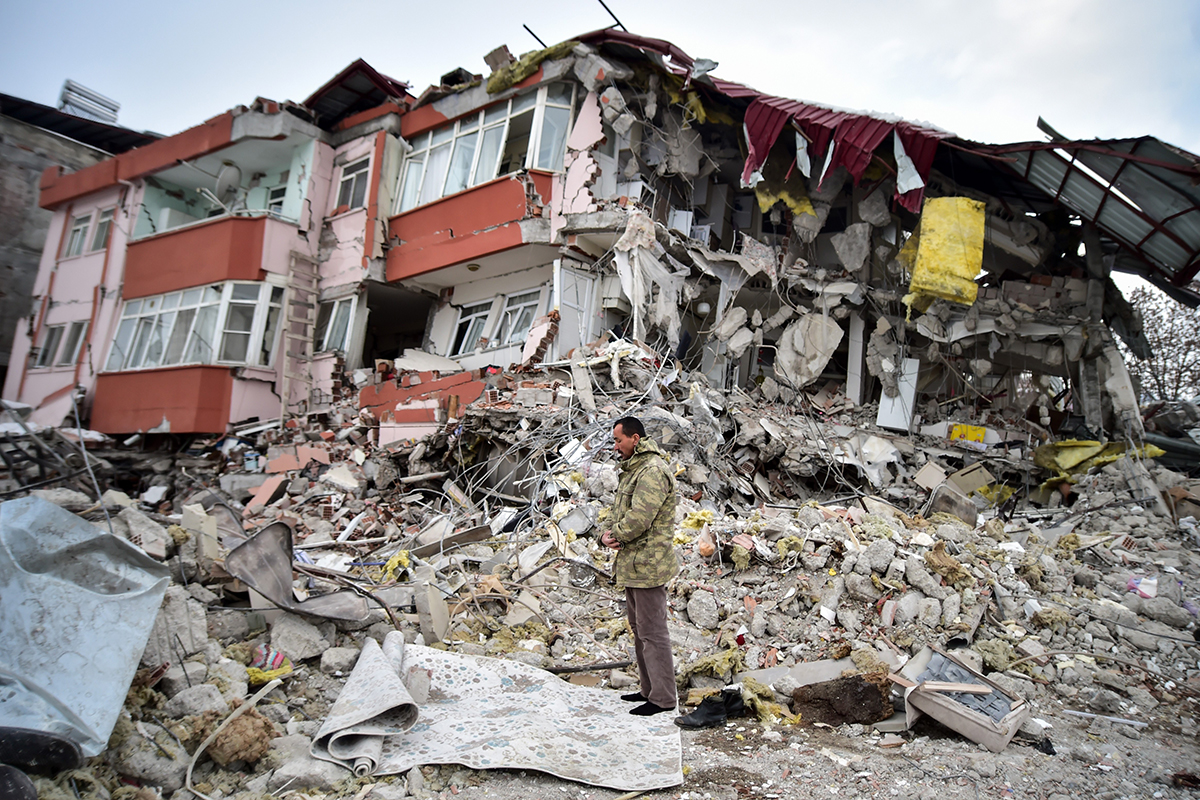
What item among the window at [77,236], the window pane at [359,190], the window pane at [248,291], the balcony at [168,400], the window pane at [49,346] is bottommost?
the balcony at [168,400]

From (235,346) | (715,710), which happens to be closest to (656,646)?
(715,710)

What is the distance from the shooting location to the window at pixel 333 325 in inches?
579

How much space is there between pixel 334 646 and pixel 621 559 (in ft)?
6.46

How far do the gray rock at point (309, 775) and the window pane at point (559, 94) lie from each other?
38.8 ft

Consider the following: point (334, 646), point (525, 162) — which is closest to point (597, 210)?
point (525, 162)

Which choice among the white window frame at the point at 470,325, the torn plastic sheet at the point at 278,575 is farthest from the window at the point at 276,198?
the torn plastic sheet at the point at 278,575

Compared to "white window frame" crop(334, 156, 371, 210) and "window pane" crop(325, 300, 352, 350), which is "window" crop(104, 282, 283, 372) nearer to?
"window pane" crop(325, 300, 352, 350)

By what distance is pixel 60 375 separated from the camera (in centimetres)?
1727

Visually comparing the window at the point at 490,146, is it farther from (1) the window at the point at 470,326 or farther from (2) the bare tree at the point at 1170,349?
(2) the bare tree at the point at 1170,349

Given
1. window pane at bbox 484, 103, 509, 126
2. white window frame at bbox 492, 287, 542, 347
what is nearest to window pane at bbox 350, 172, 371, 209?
window pane at bbox 484, 103, 509, 126

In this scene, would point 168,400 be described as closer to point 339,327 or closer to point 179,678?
point 339,327

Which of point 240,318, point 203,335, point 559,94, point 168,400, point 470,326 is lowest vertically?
point 168,400

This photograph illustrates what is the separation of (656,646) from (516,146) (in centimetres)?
1161

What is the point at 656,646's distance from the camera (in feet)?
12.9
